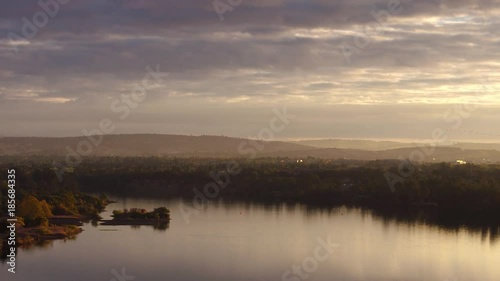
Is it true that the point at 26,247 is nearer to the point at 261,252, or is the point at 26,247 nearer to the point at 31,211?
the point at 31,211

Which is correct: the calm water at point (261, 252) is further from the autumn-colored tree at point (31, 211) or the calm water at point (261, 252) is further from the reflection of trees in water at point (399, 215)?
the autumn-colored tree at point (31, 211)

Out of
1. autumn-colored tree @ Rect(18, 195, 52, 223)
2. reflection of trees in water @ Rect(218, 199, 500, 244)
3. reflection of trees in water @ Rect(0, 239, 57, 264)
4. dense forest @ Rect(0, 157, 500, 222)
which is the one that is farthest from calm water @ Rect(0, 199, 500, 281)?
dense forest @ Rect(0, 157, 500, 222)

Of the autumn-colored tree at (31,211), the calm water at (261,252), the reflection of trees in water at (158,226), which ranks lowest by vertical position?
the calm water at (261,252)

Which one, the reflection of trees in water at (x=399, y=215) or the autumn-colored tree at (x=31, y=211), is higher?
the autumn-colored tree at (x=31, y=211)

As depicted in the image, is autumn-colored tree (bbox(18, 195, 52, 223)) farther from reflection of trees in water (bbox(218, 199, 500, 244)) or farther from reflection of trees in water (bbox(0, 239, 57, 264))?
reflection of trees in water (bbox(218, 199, 500, 244))

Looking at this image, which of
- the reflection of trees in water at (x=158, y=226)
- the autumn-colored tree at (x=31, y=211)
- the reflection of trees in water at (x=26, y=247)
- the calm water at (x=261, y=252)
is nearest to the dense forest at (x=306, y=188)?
the autumn-colored tree at (x=31, y=211)

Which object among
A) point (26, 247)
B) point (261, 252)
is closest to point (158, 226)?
point (26, 247)

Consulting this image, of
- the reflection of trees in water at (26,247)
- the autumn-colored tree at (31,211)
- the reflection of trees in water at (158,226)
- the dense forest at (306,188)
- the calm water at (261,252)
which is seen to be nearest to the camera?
the calm water at (261,252)

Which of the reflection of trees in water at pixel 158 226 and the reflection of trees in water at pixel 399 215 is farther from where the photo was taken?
the reflection of trees in water at pixel 399 215

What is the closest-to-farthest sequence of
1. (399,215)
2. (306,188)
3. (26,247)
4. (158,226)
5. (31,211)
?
(26,247) → (31,211) → (158,226) → (399,215) → (306,188)
